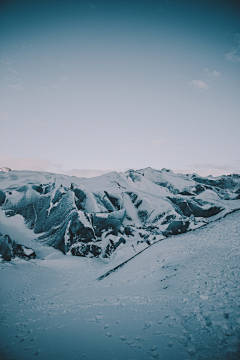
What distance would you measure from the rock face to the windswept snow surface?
14.8 feet

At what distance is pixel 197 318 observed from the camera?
223 inches

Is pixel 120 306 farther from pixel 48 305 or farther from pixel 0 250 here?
pixel 0 250

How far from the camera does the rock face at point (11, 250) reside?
18.2m

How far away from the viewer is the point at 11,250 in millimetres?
19156

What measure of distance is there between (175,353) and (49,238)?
2737cm

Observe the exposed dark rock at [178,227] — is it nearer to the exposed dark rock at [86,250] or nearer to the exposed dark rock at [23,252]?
the exposed dark rock at [86,250]

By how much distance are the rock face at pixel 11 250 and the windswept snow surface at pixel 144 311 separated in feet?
14.8

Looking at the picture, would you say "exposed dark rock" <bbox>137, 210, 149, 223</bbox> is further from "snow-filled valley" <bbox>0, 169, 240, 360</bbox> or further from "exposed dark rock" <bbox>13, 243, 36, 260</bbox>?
"exposed dark rock" <bbox>13, 243, 36, 260</bbox>

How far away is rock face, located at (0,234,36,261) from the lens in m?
18.2

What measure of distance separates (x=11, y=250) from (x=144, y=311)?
18838 mm

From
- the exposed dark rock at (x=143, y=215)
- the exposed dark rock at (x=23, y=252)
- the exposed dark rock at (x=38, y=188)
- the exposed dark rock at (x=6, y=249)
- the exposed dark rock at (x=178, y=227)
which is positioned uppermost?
the exposed dark rock at (x=38, y=188)

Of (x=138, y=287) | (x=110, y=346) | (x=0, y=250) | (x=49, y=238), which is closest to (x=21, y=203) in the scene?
(x=49, y=238)

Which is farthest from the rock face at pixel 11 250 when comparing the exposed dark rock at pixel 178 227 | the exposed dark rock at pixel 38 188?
the exposed dark rock at pixel 38 188

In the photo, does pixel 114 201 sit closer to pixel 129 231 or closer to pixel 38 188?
pixel 129 231
